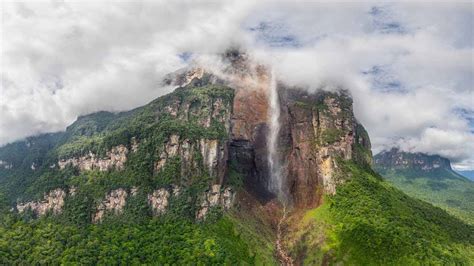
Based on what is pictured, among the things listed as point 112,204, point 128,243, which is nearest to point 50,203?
point 112,204

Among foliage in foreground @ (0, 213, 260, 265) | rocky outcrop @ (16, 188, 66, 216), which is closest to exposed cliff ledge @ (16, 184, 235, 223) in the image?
rocky outcrop @ (16, 188, 66, 216)

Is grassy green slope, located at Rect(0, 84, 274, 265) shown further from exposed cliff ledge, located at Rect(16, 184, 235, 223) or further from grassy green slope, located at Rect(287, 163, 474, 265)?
grassy green slope, located at Rect(287, 163, 474, 265)

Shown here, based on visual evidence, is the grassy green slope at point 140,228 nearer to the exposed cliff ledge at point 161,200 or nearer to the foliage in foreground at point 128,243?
the foliage in foreground at point 128,243

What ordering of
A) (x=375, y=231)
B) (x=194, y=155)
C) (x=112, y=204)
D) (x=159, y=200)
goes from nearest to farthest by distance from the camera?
1. (x=375, y=231)
2. (x=159, y=200)
3. (x=112, y=204)
4. (x=194, y=155)

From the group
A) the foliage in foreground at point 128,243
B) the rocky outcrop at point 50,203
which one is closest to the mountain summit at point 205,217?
the foliage in foreground at point 128,243

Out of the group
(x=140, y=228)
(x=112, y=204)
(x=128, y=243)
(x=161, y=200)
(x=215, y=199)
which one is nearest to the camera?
(x=128, y=243)

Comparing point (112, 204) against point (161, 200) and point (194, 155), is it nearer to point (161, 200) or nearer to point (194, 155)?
point (161, 200)

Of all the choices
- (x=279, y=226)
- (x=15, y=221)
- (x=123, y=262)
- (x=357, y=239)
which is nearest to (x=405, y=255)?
(x=357, y=239)

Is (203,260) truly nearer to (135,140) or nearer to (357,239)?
(357,239)
